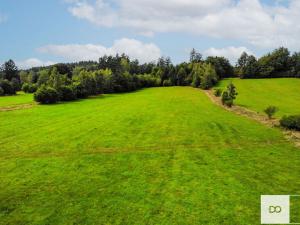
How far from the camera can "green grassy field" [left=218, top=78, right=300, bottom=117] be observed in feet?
259

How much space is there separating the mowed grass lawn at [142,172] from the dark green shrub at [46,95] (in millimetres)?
44748

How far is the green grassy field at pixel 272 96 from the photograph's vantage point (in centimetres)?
7881

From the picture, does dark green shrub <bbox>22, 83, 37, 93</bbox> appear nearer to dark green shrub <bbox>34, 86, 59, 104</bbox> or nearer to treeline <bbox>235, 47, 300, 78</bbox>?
dark green shrub <bbox>34, 86, 59, 104</bbox>

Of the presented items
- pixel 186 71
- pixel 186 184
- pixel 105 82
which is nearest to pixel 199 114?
pixel 186 184

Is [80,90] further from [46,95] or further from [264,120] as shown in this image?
[264,120]

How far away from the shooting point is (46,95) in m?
99.0

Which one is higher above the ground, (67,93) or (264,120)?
(67,93)

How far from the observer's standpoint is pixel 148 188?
25938mm

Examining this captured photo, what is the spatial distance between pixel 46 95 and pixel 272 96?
6700cm

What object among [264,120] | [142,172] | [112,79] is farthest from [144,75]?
[142,172]

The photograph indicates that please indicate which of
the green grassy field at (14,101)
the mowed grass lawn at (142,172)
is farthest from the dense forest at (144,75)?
the mowed grass lawn at (142,172)

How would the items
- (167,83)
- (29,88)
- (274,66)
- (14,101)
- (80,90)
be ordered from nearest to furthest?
(14,101) < (80,90) < (29,88) < (274,66) < (167,83)

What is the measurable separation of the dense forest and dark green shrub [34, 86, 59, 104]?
3.22 m

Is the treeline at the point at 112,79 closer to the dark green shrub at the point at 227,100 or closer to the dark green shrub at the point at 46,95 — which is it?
the dark green shrub at the point at 46,95
